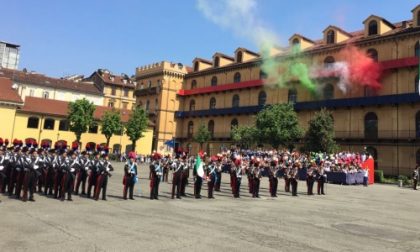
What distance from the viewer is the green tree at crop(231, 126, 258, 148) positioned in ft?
137

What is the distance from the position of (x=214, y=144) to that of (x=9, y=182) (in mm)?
41564

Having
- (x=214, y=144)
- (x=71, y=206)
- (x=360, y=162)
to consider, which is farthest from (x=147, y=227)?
(x=214, y=144)

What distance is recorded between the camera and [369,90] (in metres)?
38.8

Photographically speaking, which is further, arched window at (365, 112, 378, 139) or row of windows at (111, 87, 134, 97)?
row of windows at (111, 87, 134, 97)

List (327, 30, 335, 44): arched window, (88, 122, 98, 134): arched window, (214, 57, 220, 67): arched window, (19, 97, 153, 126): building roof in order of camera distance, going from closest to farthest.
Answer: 1. (327, 30, 335, 44): arched window
2. (19, 97, 153, 126): building roof
3. (88, 122, 98, 134): arched window
4. (214, 57, 220, 67): arched window

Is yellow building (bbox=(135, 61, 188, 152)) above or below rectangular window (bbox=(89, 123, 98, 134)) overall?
above

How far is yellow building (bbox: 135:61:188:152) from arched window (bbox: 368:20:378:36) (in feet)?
102

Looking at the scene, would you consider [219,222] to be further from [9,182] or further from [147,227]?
[9,182]

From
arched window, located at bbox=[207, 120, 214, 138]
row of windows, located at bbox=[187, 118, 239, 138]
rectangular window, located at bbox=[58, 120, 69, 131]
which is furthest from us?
arched window, located at bbox=[207, 120, 214, 138]

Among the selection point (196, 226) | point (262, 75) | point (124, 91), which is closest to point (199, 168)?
point (196, 226)

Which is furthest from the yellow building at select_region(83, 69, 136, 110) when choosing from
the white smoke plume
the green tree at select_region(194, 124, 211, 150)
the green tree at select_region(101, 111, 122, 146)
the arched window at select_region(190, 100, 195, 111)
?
the white smoke plume

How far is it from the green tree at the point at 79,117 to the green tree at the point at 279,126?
23.7m

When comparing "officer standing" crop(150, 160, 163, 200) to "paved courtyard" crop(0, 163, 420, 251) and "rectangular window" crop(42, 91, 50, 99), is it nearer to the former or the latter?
"paved courtyard" crop(0, 163, 420, 251)

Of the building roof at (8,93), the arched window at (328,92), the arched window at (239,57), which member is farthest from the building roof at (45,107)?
the arched window at (328,92)
